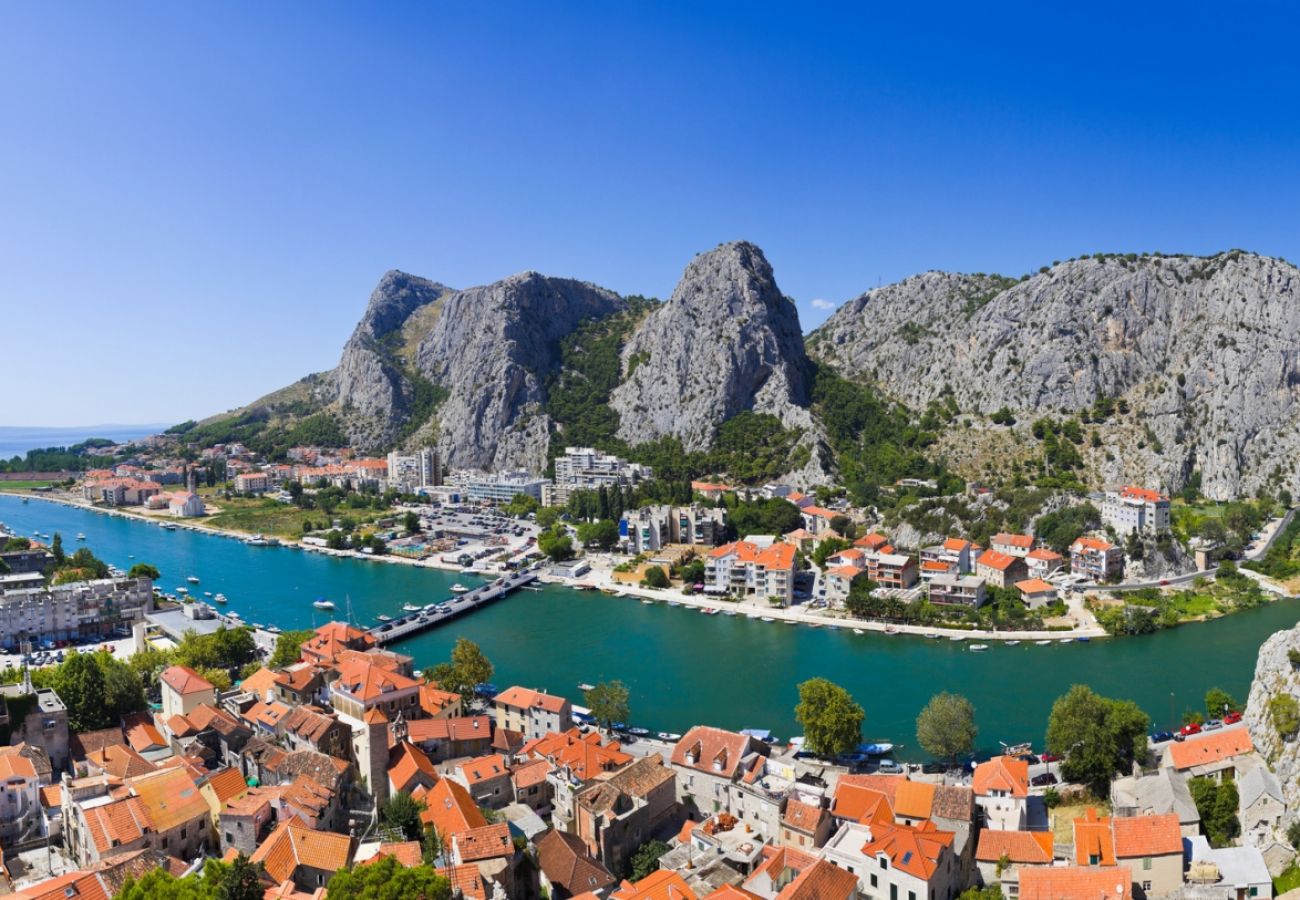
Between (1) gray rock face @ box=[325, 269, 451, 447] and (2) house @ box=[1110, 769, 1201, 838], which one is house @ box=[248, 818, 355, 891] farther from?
(1) gray rock face @ box=[325, 269, 451, 447]

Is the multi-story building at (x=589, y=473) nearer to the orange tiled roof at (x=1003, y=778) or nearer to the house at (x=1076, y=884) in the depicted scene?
the orange tiled roof at (x=1003, y=778)

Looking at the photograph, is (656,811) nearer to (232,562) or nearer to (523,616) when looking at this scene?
(523,616)

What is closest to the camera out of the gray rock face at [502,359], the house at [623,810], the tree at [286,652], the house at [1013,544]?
the house at [623,810]

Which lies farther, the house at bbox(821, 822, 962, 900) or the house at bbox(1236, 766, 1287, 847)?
the house at bbox(1236, 766, 1287, 847)

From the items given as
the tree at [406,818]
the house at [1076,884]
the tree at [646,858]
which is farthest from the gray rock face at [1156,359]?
the tree at [406,818]

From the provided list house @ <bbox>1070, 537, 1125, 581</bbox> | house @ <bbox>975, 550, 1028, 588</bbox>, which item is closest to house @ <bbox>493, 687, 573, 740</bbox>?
house @ <bbox>975, 550, 1028, 588</bbox>

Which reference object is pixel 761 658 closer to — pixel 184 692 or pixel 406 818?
pixel 406 818
